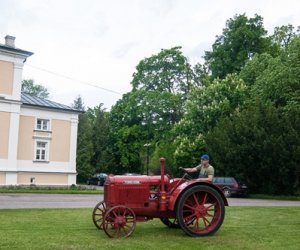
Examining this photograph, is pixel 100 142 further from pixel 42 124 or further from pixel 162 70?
pixel 42 124

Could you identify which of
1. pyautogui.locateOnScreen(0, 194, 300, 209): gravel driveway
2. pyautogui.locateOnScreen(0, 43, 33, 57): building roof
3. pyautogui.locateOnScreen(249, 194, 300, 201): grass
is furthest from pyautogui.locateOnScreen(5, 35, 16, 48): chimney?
pyautogui.locateOnScreen(249, 194, 300, 201): grass

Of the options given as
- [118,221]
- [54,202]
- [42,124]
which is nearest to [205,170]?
[118,221]

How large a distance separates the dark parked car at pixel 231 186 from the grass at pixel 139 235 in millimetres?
19174

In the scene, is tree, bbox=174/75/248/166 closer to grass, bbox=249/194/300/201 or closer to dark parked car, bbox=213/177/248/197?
dark parked car, bbox=213/177/248/197

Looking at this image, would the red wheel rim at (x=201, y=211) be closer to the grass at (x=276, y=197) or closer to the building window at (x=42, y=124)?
the grass at (x=276, y=197)

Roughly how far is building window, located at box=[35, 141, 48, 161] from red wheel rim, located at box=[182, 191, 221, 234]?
3108 cm

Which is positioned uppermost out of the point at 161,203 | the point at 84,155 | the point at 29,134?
the point at 29,134

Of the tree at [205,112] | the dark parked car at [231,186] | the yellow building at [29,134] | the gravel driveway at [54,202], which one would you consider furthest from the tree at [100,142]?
the gravel driveway at [54,202]

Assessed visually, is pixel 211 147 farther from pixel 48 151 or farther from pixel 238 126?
pixel 48 151

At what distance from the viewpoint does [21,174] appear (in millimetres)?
38875

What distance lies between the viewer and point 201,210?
35.5 ft

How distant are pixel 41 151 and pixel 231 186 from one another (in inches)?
665

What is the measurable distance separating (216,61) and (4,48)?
21.9m

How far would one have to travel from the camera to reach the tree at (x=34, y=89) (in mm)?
84512
